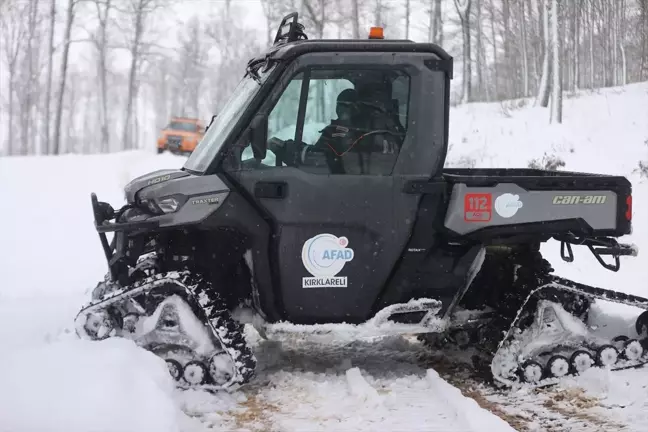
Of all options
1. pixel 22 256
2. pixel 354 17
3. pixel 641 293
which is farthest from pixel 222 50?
pixel 641 293

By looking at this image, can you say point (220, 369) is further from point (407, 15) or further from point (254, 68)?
point (407, 15)

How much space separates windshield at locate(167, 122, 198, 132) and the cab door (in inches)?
925

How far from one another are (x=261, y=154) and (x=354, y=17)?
26078 millimetres

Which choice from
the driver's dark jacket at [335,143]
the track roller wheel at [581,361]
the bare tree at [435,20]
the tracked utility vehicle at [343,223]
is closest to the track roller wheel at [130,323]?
the tracked utility vehicle at [343,223]

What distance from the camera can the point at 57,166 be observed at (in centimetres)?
2136

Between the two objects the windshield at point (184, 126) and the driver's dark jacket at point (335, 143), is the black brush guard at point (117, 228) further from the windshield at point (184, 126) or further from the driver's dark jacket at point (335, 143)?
the windshield at point (184, 126)

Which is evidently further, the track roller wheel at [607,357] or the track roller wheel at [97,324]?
the track roller wheel at [607,357]

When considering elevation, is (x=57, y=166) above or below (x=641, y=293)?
above

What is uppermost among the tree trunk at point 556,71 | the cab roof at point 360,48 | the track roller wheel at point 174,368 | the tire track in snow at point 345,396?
the tree trunk at point 556,71

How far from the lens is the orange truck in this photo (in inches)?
1009

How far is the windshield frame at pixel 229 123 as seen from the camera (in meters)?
4.77

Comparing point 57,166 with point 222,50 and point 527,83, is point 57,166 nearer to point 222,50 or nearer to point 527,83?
point 527,83

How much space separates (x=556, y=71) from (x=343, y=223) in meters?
14.6

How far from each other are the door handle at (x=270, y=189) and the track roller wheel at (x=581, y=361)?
236 centimetres
